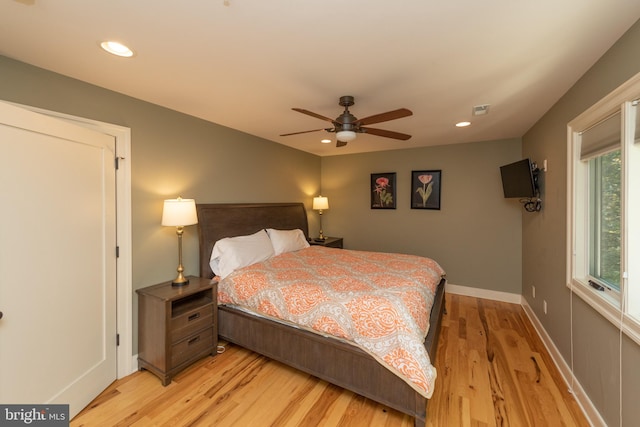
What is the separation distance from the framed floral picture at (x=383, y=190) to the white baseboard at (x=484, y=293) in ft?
5.39

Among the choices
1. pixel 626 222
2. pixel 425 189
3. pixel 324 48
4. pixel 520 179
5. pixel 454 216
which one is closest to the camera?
pixel 626 222

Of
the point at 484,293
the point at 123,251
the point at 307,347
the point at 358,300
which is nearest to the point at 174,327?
the point at 123,251

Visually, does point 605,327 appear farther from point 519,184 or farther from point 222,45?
point 222,45

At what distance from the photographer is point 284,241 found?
3.59 m

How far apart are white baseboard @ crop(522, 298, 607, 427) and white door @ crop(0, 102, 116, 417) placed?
350 cm

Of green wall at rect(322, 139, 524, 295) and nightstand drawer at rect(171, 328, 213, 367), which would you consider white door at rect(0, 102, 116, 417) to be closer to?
nightstand drawer at rect(171, 328, 213, 367)

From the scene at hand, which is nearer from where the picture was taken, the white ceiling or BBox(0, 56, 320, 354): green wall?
the white ceiling

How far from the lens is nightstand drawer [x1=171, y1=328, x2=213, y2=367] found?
86.6 inches

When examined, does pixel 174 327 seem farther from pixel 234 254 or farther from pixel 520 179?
pixel 520 179

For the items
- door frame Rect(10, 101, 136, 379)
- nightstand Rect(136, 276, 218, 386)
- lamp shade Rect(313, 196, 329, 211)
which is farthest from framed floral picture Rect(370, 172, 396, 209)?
door frame Rect(10, 101, 136, 379)

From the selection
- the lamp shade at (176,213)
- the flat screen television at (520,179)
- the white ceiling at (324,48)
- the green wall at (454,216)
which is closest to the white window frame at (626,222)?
the white ceiling at (324,48)

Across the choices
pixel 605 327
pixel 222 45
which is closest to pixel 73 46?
pixel 222 45

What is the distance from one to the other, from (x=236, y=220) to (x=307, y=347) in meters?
1.79

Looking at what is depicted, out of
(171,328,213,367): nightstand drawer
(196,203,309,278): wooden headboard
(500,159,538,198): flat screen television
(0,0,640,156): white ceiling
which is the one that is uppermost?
(0,0,640,156): white ceiling
